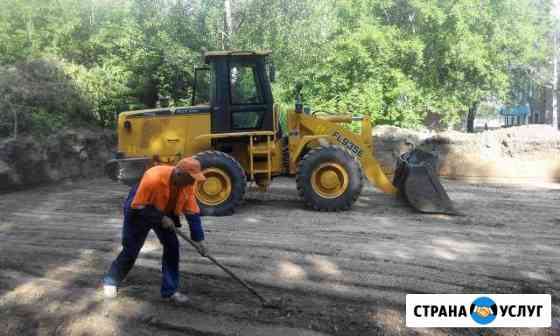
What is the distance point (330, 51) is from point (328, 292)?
14.5 meters

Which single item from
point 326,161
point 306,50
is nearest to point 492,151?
point 326,161

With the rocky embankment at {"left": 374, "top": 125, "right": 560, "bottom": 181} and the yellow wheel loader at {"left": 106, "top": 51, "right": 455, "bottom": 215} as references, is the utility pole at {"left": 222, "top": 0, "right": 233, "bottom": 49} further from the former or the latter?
the yellow wheel loader at {"left": 106, "top": 51, "right": 455, "bottom": 215}

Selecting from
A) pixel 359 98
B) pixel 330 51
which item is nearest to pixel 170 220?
pixel 359 98

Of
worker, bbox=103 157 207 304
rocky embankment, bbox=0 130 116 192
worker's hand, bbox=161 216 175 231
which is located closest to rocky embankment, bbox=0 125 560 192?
rocky embankment, bbox=0 130 116 192

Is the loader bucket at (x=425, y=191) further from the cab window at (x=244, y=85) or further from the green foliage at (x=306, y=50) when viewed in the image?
the green foliage at (x=306, y=50)

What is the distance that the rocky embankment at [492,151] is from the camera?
1109 centimetres

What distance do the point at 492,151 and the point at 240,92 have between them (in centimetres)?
711

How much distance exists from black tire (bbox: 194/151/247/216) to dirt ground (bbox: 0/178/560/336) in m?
0.22

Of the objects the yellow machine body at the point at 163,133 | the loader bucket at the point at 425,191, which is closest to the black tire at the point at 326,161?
the loader bucket at the point at 425,191

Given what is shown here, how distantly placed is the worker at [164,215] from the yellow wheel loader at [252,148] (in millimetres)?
3276

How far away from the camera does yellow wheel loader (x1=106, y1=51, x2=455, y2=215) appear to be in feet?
24.8

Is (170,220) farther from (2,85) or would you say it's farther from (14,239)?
(2,85)

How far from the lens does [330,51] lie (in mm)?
17703

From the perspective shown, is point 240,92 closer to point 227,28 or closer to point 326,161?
point 326,161
